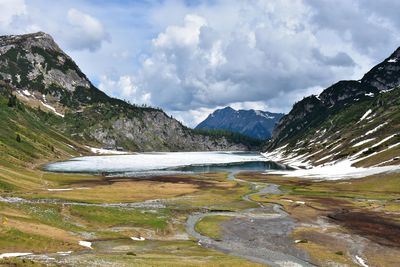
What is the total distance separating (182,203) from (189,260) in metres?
64.7

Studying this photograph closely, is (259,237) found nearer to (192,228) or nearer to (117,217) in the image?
(192,228)

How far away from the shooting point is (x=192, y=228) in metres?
88.4

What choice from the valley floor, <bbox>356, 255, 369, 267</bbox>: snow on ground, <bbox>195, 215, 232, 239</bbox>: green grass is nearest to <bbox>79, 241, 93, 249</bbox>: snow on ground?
the valley floor

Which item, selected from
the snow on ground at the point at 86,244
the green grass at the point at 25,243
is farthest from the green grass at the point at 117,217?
the green grass at the point at 25,243

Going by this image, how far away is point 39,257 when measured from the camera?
160 feet

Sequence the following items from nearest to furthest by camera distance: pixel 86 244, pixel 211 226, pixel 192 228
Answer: pixel 86 244 < pixel 192 228 < pixel 211 226

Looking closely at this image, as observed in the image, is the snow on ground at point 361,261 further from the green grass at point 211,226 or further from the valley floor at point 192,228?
the green grass at point 211,226

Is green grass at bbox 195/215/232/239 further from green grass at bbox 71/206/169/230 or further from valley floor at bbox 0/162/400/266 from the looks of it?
green grass at bbox 71/206/169/230

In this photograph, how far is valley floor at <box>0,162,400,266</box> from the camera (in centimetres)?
5684

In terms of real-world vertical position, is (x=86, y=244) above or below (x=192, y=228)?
above

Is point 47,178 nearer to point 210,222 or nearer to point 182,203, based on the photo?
point 182,203

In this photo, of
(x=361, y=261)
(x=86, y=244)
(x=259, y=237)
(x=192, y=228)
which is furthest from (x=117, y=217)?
(x=361, y=261)

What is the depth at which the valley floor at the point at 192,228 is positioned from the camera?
56.8m

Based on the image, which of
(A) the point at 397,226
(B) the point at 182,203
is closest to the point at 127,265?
(A) the point at 397,226
